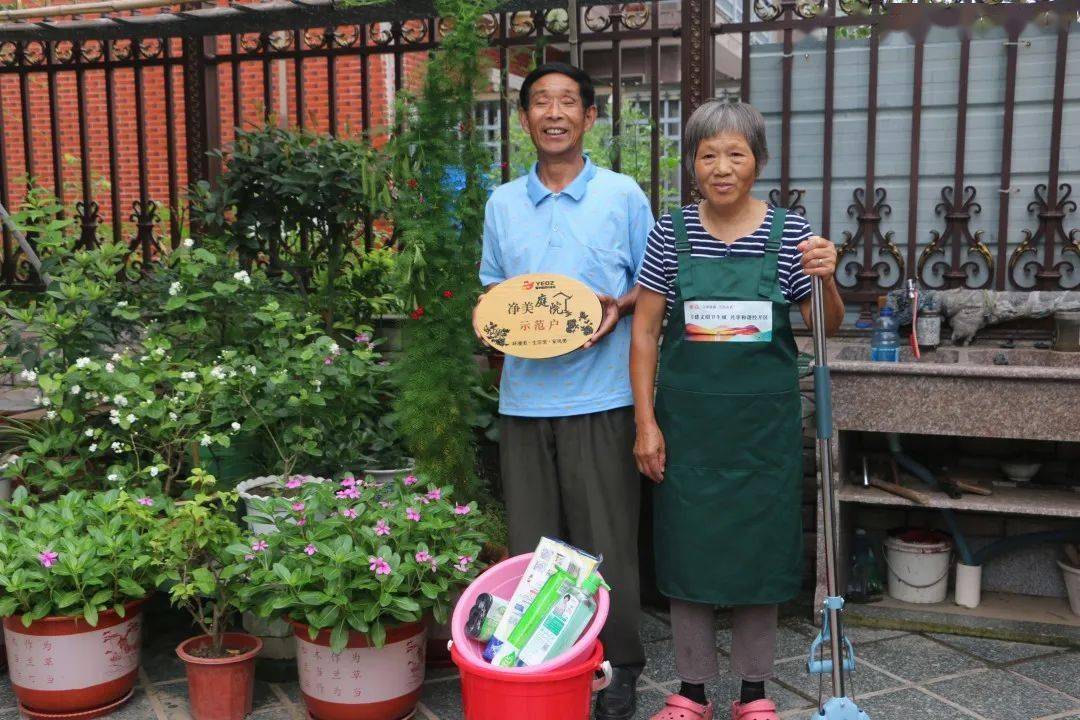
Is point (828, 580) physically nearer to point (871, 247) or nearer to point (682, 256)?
point (682, 256)

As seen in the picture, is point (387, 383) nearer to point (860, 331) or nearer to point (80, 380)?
point (80, 380)

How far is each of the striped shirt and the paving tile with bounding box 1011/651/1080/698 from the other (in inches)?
72.1

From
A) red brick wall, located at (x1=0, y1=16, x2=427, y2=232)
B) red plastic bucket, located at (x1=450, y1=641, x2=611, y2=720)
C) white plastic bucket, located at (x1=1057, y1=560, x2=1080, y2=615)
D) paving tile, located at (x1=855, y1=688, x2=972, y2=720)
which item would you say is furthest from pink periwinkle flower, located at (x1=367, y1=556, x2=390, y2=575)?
red brick wall, located at (x1=0, y1=16, x2=427, y2=232)

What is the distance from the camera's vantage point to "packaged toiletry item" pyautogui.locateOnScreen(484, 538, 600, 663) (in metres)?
3.08

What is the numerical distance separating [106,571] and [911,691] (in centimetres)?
280

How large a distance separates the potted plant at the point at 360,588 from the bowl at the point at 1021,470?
238 cm

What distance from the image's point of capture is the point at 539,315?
11.0ft

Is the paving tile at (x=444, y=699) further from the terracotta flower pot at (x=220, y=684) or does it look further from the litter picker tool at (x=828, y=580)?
the litter picker tool at (x=828, y=580)

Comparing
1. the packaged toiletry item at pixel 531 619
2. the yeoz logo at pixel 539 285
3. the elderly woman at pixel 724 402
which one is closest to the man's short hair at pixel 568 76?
the elderly woman at pixel 724 402

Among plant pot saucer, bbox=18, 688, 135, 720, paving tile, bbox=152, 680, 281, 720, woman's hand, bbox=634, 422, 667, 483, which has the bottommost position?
paving tile, bbox=152, 680, 281, 720

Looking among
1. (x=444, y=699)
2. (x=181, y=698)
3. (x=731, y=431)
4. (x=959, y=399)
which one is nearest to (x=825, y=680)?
(x=959, y=399)

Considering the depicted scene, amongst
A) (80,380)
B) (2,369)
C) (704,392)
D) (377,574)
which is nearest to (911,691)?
(704,392)

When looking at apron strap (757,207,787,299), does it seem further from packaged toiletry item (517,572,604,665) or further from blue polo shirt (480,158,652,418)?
packaged toiletry item (517,572,604,665)

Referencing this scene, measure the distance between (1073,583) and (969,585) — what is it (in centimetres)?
41
